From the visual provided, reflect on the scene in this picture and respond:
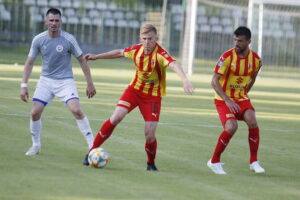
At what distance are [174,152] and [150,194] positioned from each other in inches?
147

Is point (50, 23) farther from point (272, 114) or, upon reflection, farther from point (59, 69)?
point (272, 114)

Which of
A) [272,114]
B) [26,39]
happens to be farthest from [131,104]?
[26,39]

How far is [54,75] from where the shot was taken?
11109 mm

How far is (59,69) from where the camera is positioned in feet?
36.4

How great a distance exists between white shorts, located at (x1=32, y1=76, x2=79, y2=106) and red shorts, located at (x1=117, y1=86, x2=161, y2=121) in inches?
36.8

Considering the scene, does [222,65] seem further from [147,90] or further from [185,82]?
[185,82]

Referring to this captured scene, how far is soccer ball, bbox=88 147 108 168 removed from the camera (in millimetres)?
10070

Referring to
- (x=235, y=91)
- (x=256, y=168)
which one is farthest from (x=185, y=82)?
(x=256, y=168)

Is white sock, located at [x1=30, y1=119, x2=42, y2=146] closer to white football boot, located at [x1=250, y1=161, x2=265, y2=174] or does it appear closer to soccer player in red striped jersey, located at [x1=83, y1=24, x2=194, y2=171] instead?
soccer player in red striped jersey, located at [x1=83, y1=24, x2=194, y2=171]

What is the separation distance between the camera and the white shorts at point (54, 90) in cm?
1103

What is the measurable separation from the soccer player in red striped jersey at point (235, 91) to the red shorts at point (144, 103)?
0.78 meters

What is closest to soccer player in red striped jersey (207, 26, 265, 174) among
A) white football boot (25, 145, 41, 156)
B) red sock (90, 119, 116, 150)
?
red sock (90, 119, 116, 150)

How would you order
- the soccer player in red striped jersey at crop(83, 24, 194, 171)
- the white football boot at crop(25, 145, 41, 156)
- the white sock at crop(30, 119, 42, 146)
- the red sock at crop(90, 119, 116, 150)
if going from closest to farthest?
the soccer player in red striped jersey at crop(83, 24, 194, 171) → the red sock at crop(90, 119, 116, 150) → the white football boot at crop(25, 145, 41, 156) → the white sock at crop(30, 119, 42, 146)

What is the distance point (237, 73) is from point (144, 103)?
1260 millimetres
